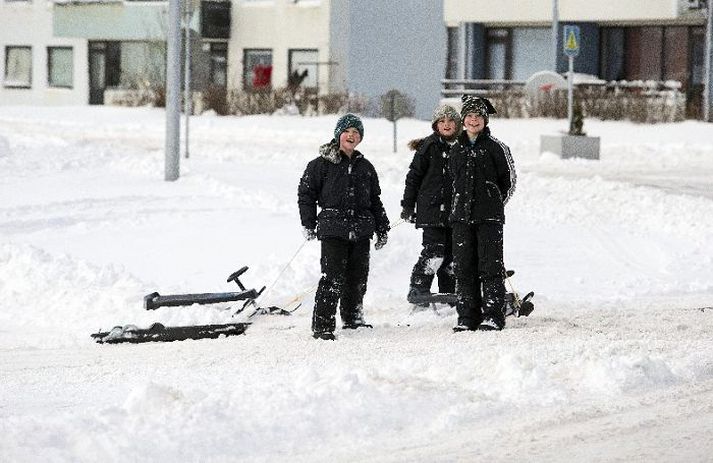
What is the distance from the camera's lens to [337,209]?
10.2m

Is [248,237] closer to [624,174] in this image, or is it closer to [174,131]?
[174,131]

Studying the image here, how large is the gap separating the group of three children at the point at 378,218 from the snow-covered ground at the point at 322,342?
0.83 feet

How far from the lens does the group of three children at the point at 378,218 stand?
10.2 meters

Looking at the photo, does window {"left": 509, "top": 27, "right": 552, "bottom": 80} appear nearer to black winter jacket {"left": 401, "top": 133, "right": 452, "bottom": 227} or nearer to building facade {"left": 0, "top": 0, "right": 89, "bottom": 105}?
building facade {"left": 0, "top": 0, "right": 89, "bottom": 105}

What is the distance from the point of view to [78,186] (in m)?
20.0

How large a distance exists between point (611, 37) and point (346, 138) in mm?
34553

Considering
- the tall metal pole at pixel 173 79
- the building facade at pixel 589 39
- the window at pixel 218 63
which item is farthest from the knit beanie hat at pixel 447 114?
the window at pixel 218 63

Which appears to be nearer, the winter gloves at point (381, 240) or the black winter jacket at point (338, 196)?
the black winter jacket at point (338, 196)

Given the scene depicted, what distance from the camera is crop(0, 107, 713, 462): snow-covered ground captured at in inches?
267

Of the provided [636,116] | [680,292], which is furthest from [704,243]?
[636,116]

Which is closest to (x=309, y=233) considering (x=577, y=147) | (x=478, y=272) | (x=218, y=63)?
(x=478, y=272)

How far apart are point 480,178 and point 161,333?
2284mm

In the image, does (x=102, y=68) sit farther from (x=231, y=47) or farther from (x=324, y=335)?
(x=324, y=335)

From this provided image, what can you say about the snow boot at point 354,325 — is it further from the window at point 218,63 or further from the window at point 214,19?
the window at point 218,63
